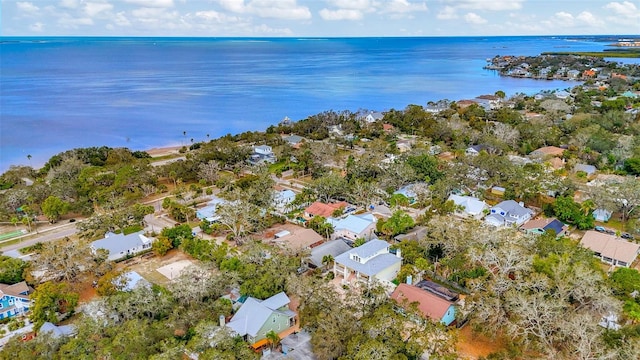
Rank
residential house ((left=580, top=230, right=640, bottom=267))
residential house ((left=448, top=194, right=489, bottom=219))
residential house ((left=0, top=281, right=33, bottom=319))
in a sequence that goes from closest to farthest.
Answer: residential house ((left=0, top=281, right=33, bottom=319)) → residential house ((left=580, top=230, right=640, bottom=267)) → residential house ((left=448, top=194, right=489, bottom=219))

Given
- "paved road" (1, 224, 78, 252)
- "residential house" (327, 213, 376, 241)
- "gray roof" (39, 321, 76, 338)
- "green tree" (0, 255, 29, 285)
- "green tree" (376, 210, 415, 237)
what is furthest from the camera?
"paved road" (1, 224, 78, 252)

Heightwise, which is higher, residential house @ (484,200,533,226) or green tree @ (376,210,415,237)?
green tree @ (376,210,415,237)

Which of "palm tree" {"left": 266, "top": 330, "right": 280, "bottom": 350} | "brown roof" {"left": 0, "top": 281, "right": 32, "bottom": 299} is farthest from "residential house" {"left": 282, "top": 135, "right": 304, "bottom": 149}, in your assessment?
"palm tree" {"left": 266, "top": 330, "right": 280, "bottom": 350}

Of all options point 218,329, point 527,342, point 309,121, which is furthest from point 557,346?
point 309,121

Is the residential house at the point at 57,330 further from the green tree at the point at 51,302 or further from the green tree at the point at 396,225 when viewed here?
the green tree at the point at 396,225

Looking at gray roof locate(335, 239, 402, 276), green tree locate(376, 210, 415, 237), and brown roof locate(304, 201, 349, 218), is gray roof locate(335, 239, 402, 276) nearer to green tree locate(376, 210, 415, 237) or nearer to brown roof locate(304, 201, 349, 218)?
green tree locate(376, 210, 415, 237)

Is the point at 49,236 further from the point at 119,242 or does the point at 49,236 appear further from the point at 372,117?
the point at 372,117

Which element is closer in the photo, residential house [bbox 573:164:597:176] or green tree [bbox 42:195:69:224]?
green tree [bbox 42:195:69:224]
